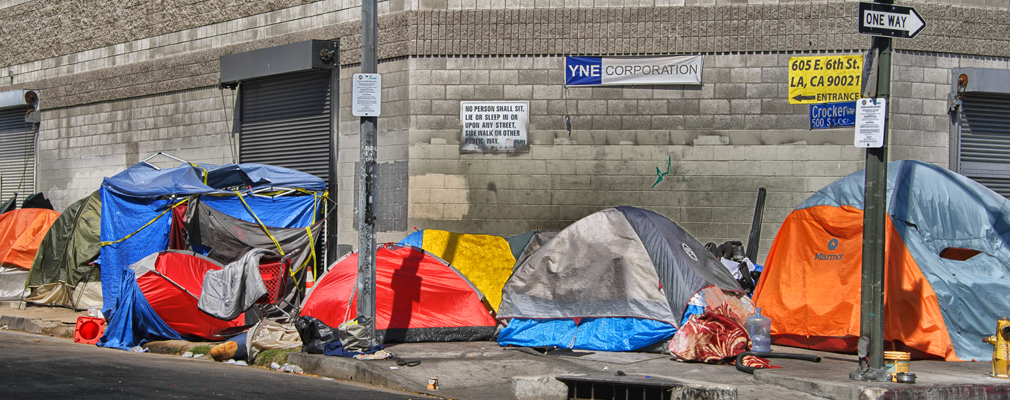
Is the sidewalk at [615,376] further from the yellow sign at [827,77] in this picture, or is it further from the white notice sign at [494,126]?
the yellow sign at [827,77]

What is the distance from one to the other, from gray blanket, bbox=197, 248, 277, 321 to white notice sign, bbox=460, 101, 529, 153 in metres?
3.95

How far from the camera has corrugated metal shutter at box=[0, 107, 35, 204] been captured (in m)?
20.0

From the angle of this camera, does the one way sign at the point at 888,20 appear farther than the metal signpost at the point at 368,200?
No

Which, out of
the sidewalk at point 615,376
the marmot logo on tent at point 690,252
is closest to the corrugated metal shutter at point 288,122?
the sidewalk at point 615,376

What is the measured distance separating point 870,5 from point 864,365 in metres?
3.42

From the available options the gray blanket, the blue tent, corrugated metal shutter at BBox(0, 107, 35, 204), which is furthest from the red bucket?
corrugated metal shutter at BBox(0, 107, 35, 204)

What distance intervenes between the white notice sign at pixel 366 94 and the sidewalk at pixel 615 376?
2.75 m

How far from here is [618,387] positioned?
6.82 m

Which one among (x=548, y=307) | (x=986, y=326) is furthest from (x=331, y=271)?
(x=986, y=326)

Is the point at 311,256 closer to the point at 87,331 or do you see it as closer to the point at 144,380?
the point at 87,331

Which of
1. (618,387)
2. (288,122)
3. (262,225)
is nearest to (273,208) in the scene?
(262,225)

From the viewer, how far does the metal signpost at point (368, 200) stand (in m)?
8.95

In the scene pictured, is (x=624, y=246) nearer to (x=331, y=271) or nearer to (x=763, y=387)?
(x=763, y=387)

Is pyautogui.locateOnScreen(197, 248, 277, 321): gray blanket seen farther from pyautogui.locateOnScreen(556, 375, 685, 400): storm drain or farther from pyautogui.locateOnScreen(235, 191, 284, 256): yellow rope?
pyautogui.locateOnScreen(556, 375, 685, 400): storm drain
